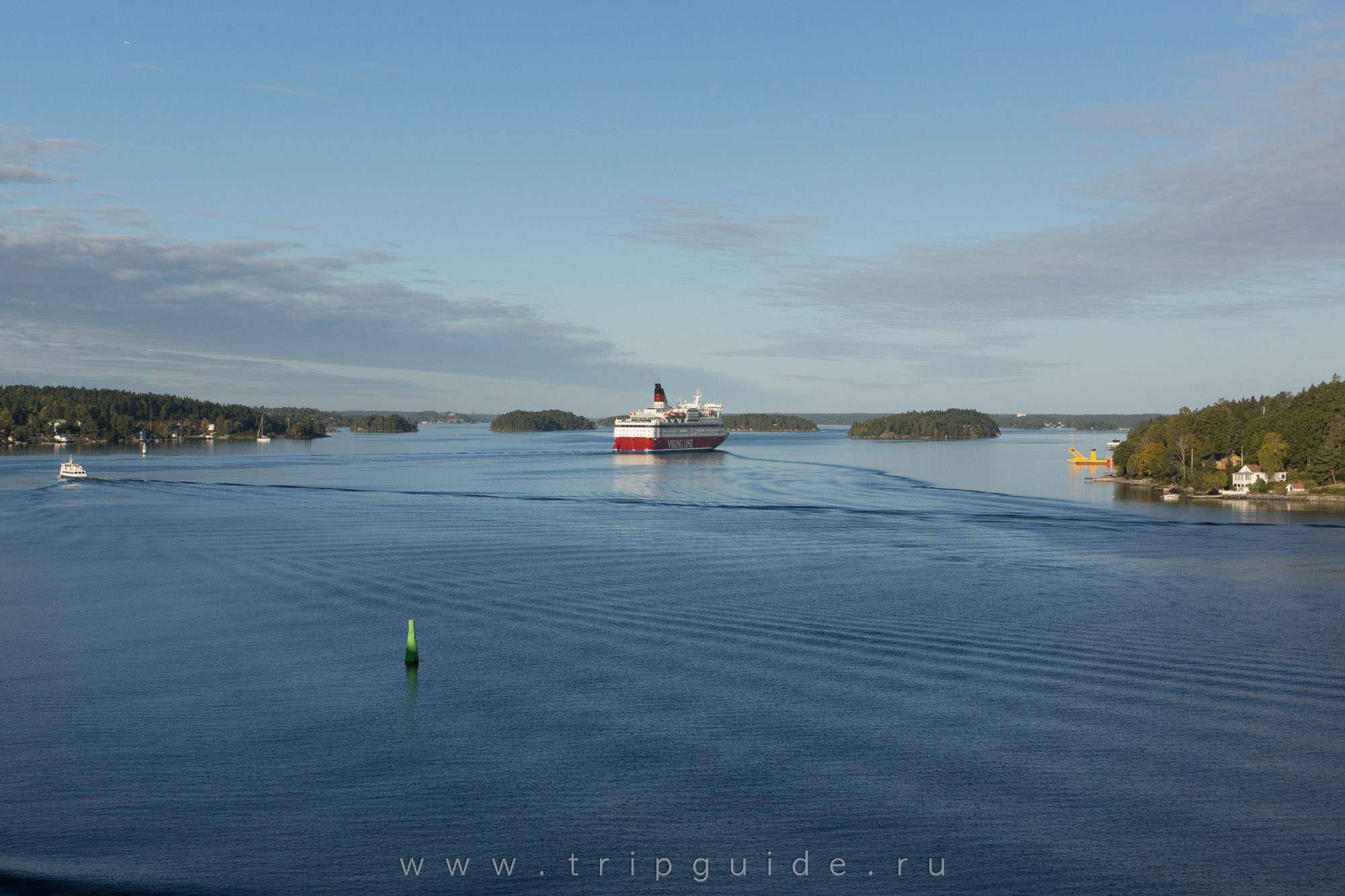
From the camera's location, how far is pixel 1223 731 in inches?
534

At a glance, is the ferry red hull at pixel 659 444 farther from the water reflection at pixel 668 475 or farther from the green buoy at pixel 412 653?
the green buoy at pixel 412 653

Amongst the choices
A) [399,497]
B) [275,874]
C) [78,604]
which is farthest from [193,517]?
[275,874]

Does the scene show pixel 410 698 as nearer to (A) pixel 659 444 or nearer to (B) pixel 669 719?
(B) pixel 669 719

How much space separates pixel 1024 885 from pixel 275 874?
7.79m

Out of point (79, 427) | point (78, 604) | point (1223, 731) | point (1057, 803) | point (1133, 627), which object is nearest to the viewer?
point (1057, 803)

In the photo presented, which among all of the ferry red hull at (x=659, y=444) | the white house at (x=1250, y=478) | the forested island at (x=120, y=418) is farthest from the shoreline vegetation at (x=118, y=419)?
the white house at (x=1250, y=478)

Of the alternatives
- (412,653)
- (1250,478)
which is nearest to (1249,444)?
(1250,478)

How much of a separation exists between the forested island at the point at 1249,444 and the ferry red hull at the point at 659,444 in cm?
5270

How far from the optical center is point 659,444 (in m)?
115

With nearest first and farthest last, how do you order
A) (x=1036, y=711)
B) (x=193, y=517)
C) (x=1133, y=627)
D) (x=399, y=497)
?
(x=1036, y=711) < (x=1133, y=627) < (x=193, y=517) < (x=399, y=497)

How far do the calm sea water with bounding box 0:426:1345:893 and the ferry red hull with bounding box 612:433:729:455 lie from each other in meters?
81.5

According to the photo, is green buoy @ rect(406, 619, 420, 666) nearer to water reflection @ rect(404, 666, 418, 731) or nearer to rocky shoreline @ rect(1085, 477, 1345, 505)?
water reflection @ rect(404, 666, 418, 731)

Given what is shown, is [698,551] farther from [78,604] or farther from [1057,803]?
[1057,803]

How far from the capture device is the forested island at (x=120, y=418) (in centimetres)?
15825
